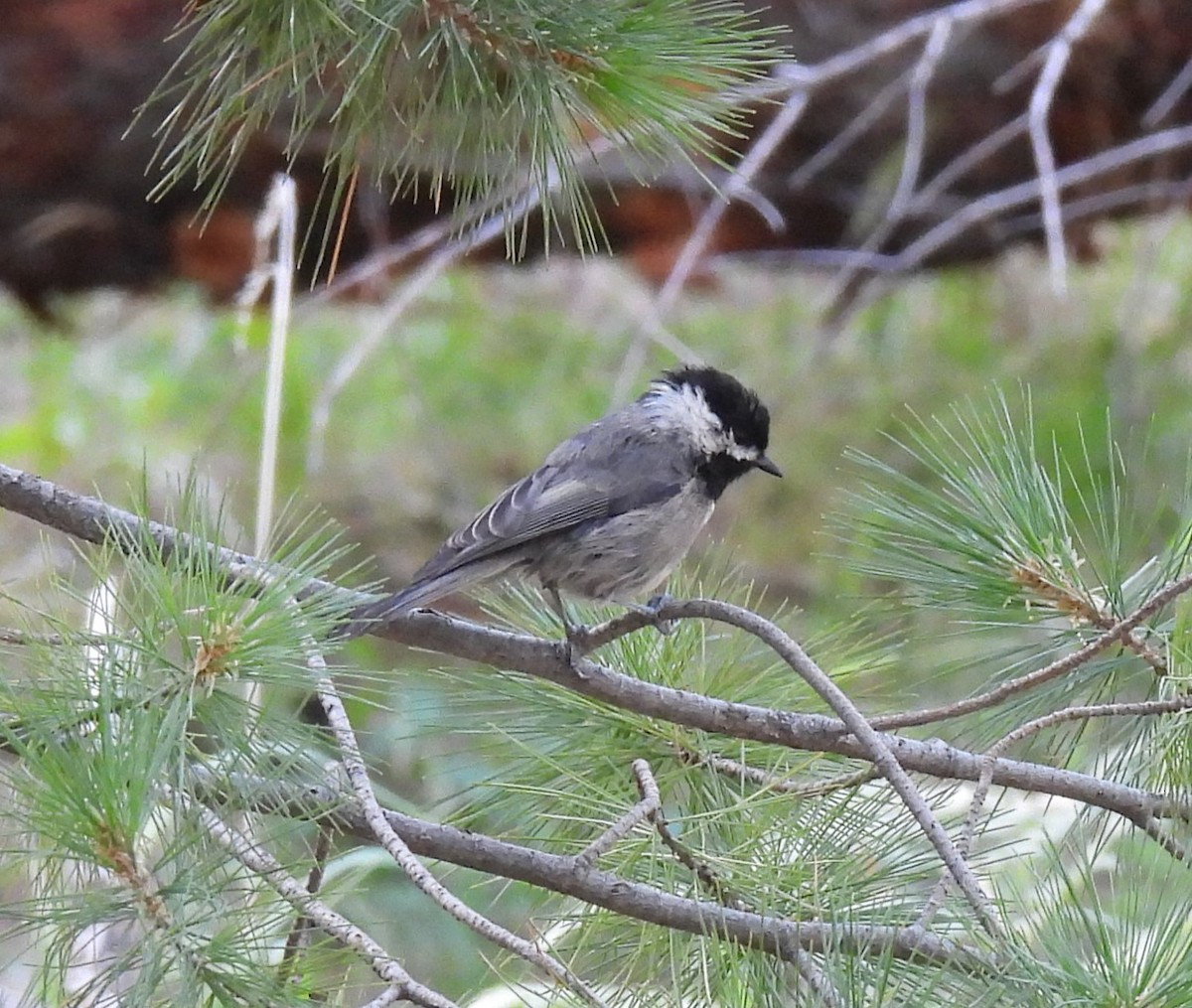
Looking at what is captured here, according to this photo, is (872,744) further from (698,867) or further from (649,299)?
(649,299)

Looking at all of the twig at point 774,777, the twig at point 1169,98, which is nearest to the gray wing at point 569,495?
the twig at point 774,777

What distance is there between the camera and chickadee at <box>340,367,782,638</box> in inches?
94.7

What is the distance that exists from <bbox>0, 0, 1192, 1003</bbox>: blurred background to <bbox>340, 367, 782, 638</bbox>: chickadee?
0.15m

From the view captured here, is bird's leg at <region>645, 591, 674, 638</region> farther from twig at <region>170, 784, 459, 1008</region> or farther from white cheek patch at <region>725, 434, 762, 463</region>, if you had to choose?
white cheek patch at <region>725, 434, 762, 463</region>

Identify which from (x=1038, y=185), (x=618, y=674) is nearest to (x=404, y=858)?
(x=618, y=674)

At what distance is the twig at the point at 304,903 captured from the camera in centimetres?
106

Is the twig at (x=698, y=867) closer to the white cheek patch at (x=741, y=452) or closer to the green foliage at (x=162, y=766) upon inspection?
the green foliage at (x=162, y=766)

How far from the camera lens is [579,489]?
99.2 inches

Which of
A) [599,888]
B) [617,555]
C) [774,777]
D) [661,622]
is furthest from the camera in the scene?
[617,555]

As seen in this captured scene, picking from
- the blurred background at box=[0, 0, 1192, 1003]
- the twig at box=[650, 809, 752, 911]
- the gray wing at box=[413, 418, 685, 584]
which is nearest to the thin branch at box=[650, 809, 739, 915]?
the twig at box=[650, 809, 752, 911]

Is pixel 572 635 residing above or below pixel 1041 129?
below

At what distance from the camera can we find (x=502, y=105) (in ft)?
4.96

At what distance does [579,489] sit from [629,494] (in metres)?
0.09

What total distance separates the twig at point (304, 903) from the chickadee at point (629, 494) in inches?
43.5
